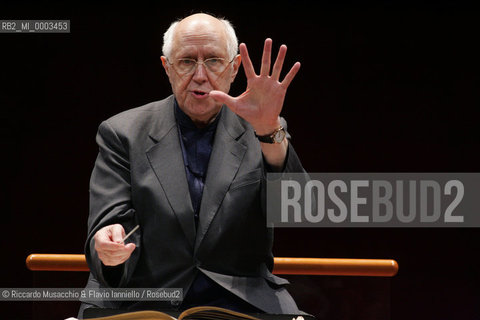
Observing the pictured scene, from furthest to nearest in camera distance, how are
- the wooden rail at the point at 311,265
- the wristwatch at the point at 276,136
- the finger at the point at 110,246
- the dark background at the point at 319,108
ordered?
the dark background at the point at 319,108
the wooden rail at the point at 311,265
the wristwatch at the point at 276,136
the finger at the point at 110,246

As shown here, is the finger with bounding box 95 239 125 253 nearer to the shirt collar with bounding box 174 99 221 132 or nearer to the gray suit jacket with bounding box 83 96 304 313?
the gray suit jacket with bounding box 83 96 304 313

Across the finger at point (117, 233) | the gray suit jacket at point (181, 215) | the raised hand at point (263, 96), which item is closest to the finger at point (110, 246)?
the finger at point (117, 233)

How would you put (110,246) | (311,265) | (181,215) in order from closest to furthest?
(110,246), (181,215), (311,265)

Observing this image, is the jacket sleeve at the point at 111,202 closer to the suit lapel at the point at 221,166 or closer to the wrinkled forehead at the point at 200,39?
the suit lapel at the point at 221,166

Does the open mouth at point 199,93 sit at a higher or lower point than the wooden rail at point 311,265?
higher

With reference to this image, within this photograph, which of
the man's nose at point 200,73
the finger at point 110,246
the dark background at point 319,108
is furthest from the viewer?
the dark background at point 319,108

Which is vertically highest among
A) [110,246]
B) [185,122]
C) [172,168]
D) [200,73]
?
[200,73]

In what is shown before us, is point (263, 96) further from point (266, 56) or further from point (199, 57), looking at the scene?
point (199, 57)

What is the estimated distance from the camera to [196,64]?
158 centimetres

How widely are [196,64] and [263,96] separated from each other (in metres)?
0.25

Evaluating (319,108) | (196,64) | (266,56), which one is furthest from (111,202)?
(319,108)

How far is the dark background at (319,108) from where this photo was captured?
2.49 meters

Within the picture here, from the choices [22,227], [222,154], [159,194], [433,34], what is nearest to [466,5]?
[433,34]

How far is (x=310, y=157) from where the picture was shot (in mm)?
2699
